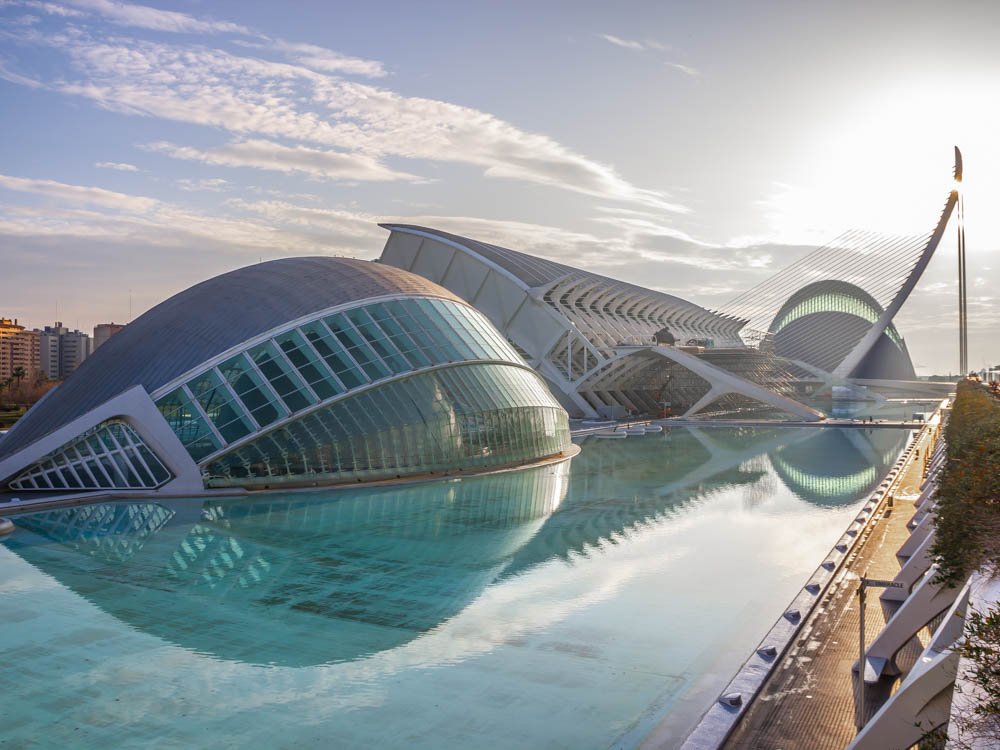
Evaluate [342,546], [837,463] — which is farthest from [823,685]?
[837,463]

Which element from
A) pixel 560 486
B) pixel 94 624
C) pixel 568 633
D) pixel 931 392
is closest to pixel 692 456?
pixel 560 486

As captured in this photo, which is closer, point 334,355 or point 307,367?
point 307,367

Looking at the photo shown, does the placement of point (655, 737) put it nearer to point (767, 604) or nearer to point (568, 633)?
point (568, 633)

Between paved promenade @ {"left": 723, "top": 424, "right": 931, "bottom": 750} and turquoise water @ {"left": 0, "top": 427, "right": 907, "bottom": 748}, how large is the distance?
706 mm

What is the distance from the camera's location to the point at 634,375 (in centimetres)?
6375

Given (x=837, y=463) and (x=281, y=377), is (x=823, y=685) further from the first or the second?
(x=837, y=463)

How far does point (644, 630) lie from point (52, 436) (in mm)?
18314

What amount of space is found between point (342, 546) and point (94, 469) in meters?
10.3

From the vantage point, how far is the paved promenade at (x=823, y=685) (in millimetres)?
7762

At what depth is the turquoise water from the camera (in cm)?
848

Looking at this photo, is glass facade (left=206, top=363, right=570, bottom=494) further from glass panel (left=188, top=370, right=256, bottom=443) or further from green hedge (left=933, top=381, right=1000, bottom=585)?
green hedge (left=933, top=381, right=1000, bottom=585)

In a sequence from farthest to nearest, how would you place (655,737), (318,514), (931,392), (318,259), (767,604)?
1. (931,392)
2. (318,259)
3. (318,514)
4. (767,604)
5. (655,737)

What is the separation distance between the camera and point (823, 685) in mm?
8945

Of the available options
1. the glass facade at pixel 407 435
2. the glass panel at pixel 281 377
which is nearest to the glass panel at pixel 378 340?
the glass facade at pixel 407 435
